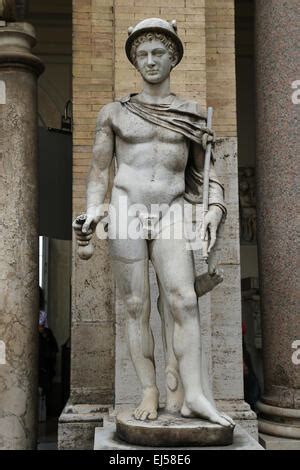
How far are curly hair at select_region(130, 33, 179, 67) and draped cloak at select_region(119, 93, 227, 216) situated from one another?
314mm

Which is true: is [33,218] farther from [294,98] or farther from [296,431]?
[296,431]

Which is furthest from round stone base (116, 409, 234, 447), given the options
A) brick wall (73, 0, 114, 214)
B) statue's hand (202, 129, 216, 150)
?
brick wall (73, 0, 114, 214)

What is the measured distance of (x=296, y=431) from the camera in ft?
19.7

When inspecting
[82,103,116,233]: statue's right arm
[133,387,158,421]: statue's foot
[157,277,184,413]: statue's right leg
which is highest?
[82,103,116,233]: statue's right arm

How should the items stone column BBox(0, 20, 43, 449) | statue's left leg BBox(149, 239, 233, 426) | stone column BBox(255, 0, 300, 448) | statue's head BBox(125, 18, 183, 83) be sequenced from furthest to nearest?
stone column BBox(0, 20, 43, 449), stone column BBox(255, 0, 300, 448), statue's head BBox(125, 18, 183, 83), statue's left leg BBox(149, 239, 233, 426)

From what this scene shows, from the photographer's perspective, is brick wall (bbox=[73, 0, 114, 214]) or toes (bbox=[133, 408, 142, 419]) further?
brick wall (bbox=[73, 0, 114, 214])

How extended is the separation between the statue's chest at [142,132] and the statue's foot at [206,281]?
103cm

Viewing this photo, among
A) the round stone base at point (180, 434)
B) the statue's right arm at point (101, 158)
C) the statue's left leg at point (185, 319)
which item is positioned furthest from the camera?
the statue's right arm at point (101, 158)

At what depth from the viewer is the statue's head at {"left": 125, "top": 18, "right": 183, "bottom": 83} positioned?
4562 millimetres

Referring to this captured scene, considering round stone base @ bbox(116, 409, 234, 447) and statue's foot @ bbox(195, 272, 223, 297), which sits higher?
statue's foot @ bbox(195, 272, 223, 297)

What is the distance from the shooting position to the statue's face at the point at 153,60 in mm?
4586

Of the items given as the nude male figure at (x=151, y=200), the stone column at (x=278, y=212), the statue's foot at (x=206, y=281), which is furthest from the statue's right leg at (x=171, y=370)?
the stone column at (x=278, y=212)

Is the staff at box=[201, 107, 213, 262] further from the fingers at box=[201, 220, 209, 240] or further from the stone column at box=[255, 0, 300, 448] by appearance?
the stone column at box=[255, 0, 300, 448]

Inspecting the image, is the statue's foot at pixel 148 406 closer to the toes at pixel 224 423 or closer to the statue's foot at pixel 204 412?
the statue's foot at pixel 204 412
